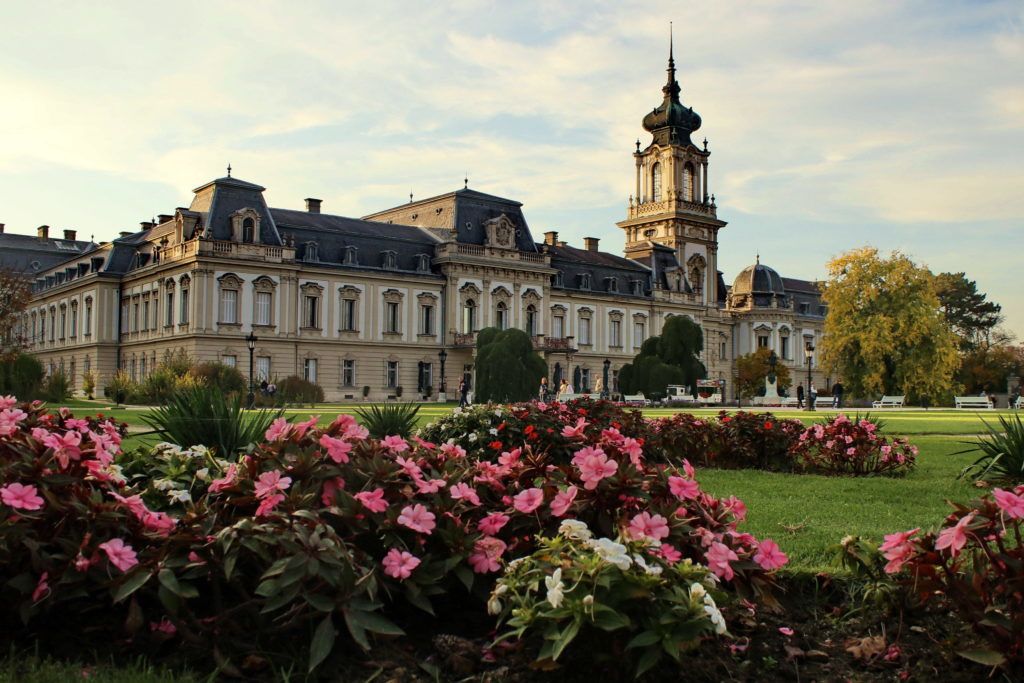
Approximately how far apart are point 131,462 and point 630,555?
123 inches

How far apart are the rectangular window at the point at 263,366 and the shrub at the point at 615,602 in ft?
155

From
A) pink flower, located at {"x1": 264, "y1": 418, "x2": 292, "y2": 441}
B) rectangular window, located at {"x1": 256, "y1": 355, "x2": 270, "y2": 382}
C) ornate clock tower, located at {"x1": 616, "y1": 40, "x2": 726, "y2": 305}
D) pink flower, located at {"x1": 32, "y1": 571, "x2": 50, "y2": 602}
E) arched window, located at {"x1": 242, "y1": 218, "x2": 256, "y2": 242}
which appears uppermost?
ornate clock tower, located at {"x1": 616, "y1": 40, "x2": 726, "y2": 305}

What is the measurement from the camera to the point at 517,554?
13.9 feet

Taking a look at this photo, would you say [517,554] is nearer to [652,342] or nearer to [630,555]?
[630,555]

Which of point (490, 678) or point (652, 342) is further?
point (652, 342)

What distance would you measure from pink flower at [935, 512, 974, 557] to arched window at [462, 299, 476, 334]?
175 feet

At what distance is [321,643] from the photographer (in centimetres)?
340

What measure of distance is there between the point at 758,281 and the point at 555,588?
81635 millimetres

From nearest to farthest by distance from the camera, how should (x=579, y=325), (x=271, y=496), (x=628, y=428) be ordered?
(x=271, y=496)
(x=628, y=428)
(x=579, y=325)

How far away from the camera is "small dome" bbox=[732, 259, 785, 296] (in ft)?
269

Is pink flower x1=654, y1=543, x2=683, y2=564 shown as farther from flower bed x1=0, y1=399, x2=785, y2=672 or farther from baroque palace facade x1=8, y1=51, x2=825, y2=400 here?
baroque palace facade x1=8, y1=51, x2=825, y2=400

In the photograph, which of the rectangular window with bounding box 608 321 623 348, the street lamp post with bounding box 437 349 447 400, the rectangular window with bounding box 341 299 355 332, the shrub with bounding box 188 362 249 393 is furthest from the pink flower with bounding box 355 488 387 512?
the rectangular window with bounding box 608 321 623 348

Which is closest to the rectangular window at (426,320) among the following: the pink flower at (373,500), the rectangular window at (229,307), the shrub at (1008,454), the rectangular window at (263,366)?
the rectangular window at (263,366)

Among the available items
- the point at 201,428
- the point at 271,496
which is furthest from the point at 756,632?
the point at 201,428
